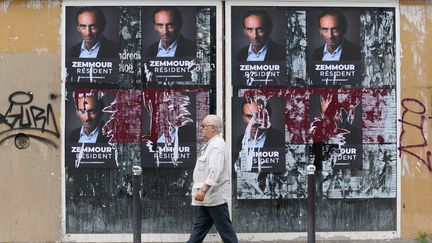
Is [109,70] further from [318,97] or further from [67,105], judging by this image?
[318,97]

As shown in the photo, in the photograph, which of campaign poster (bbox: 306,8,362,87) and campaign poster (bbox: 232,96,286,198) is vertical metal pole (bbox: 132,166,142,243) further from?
campaign poster (bbox: 306,8,362,87)

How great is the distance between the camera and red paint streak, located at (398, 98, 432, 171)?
30.7ft

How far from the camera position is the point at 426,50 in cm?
938

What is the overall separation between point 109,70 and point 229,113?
5.42 feet

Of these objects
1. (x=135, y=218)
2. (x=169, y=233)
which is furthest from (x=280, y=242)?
(x=135, y=218)

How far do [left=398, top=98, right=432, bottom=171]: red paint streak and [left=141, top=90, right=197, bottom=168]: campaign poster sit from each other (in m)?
2.74

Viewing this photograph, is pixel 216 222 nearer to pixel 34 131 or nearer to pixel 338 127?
pixel 338 127

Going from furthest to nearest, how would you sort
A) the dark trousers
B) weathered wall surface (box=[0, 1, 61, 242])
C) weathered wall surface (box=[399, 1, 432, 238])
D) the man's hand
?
weathered wall surface (box=[399, 1, 432, 238]), weathered wall surface (box=[0, 1, 61, 242]), the dark trousers, the man's hand

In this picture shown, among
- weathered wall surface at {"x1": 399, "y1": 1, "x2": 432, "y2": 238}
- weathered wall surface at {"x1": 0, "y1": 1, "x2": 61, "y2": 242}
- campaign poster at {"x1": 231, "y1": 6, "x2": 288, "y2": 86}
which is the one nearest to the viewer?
weathered wall surface at {"x1": 0, "y1": 1, "x2": 61, "y2": 242}

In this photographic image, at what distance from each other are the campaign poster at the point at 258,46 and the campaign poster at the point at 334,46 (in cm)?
39

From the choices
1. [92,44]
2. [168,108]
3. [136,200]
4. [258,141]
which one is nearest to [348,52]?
[258,141]

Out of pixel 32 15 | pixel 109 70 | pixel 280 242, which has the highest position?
pixel 32 15

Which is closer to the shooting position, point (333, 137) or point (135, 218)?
point (135, 218)

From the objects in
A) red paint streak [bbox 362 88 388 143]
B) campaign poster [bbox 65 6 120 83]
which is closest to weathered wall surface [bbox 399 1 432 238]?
red paint streak [bbox 362 88 388 143]
